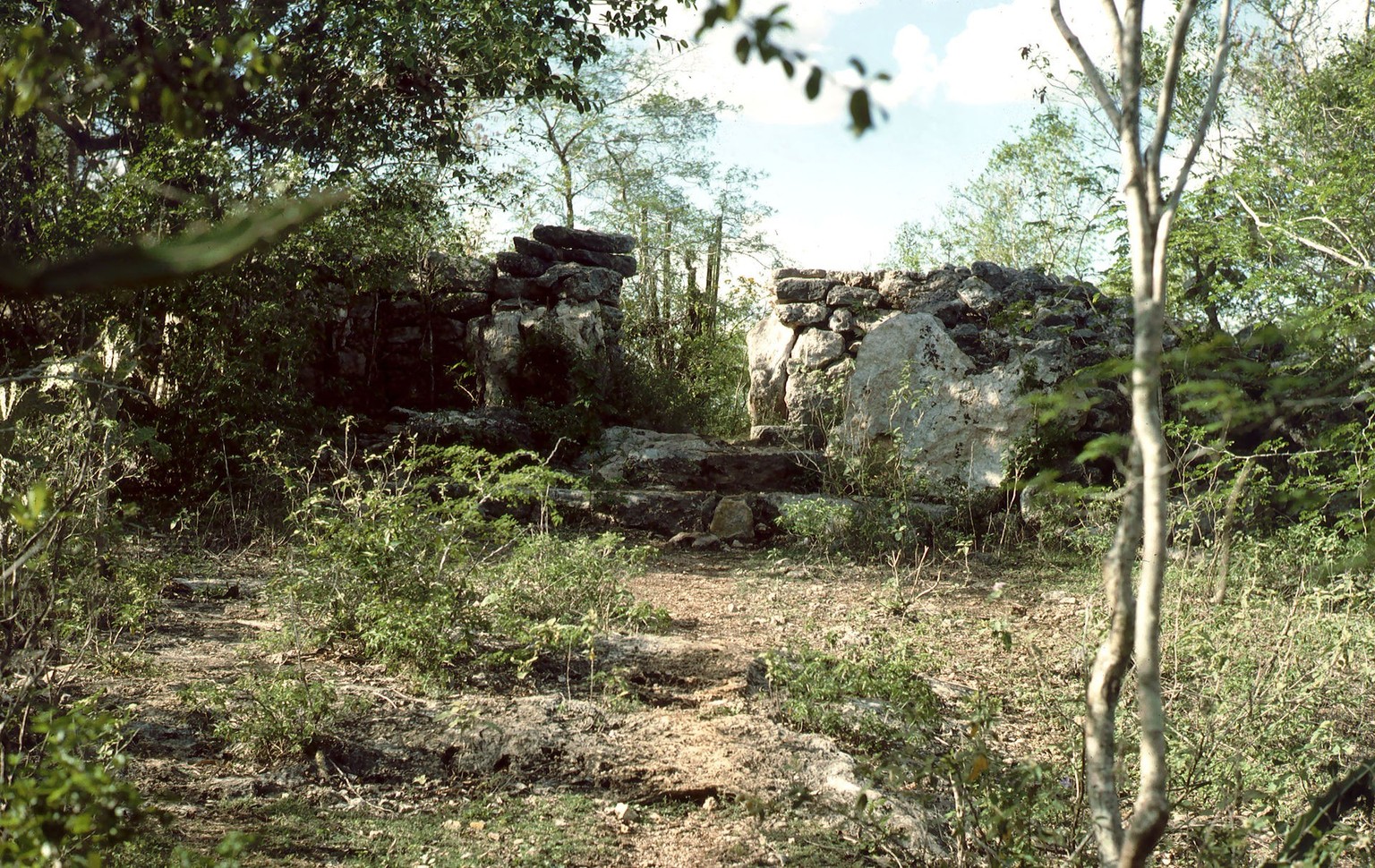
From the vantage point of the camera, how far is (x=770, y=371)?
10.8 meters

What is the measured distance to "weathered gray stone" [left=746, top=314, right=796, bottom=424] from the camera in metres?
10.7

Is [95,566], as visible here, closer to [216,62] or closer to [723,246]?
[216,62]

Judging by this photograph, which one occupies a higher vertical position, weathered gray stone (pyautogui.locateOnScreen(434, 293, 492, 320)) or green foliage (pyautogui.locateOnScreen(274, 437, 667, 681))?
weathered gray stone (pyautogui.locateOnScreen(434, 293, 492, 320))

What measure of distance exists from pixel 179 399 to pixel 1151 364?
25.7 ft

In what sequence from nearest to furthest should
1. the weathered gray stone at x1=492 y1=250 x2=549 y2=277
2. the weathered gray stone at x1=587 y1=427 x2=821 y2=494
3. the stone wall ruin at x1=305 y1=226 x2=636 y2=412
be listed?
the weathered gray stone at x1=587 y1=427 x2=821 y2=494 → the stone wall ruin at x1=305 y1=226 x2=636 y2=412 → the weathered gray stone at x1=492 y1=250 x2=549 y2=277

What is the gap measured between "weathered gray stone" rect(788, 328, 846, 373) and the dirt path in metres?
5.27

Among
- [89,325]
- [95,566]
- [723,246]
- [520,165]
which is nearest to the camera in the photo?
[95,566]

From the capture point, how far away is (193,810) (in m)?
3.31

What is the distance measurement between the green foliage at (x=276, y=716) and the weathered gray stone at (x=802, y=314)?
715 centimetres

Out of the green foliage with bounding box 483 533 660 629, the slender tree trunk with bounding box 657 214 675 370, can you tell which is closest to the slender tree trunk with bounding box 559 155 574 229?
the slender tree trunk with bounding box 657 214 675 370

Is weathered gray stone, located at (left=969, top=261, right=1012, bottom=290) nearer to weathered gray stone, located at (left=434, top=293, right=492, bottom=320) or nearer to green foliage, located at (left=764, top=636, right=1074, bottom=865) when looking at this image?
weathered gray stone, located at (left=434, top=293, right=492, bottom=320)

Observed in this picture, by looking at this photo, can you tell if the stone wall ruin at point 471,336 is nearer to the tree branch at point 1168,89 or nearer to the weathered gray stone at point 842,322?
the weathered gray stone at point 842,322

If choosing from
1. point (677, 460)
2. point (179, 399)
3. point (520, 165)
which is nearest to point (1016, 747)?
point (677, 460)

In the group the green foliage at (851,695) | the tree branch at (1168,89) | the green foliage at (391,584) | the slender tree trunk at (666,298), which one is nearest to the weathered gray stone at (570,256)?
the slender tree trunk at (666,298)
